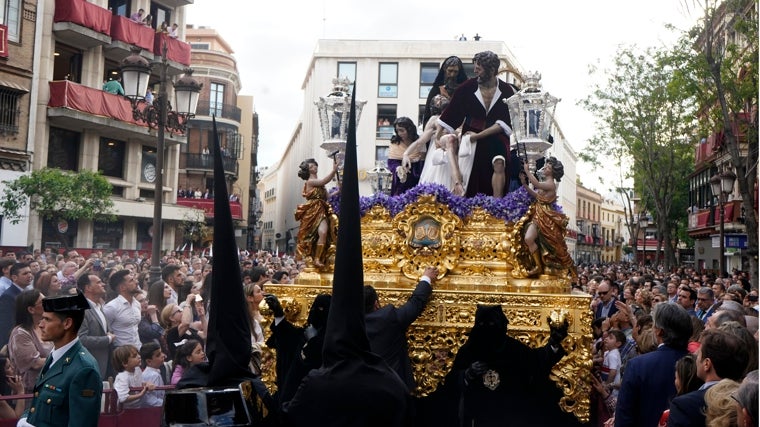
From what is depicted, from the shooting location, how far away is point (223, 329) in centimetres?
416

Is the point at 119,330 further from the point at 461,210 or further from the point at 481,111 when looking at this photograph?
the point at 481,111

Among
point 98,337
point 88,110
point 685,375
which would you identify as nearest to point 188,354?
point 98,337

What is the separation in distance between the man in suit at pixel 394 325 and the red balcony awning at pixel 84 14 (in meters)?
24.1

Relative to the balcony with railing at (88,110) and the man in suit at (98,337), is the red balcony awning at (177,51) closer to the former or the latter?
the balcony with railing at (88,110)

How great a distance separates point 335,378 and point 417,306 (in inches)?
117

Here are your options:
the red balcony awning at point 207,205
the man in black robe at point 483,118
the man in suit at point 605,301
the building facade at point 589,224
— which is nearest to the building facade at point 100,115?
the red balcony awning at point 207,205

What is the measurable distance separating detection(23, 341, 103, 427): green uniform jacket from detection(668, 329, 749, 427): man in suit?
3448mm

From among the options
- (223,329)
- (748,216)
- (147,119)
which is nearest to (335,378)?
(223,329)

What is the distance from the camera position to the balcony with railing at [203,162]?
2109cm

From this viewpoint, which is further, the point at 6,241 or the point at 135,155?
the point at 135,155

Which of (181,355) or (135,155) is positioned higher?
(135,155)

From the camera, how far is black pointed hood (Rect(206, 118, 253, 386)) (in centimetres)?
410

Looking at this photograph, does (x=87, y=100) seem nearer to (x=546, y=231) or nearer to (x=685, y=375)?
(x=546, y=231)

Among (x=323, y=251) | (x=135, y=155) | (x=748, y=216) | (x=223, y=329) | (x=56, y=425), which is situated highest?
(x=135, y=155)
